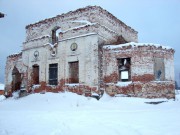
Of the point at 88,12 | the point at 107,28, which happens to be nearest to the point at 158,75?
the point at 107,28

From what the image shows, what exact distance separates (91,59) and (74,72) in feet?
7.16

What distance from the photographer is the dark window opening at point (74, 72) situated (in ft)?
52.1

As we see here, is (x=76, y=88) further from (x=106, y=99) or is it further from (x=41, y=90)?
(x=41, y=90)

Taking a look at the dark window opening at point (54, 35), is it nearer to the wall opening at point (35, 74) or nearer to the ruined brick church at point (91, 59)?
the ruined brick church at point (91, 59)

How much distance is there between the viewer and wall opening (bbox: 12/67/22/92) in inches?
795

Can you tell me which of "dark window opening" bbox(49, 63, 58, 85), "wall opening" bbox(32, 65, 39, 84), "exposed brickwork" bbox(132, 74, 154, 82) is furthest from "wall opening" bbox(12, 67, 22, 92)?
"exposed brickwork" bbox(132, 74, 154, 82)

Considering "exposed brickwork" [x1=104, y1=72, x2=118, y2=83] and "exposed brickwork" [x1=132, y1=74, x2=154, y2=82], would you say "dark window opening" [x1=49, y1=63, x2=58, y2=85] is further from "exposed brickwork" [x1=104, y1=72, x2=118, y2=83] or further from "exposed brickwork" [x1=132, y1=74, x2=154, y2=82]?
"exposed brickwork" [x1=132, y1=74, x2=154, y2=82]

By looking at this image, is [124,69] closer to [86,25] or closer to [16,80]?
[86,25]

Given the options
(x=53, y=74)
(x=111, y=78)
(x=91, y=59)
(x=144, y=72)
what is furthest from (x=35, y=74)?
(x=144, y=72)

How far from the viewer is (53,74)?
55.1 feet

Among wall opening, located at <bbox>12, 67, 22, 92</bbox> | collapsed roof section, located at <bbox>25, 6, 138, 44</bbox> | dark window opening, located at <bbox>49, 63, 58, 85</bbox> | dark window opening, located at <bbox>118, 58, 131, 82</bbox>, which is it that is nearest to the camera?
dark window opening, located at <bbox>118, 58, 131, 82</bbox>

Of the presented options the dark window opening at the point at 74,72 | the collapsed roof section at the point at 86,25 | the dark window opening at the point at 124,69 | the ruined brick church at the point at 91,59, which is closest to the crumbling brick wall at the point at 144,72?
the ruined brick church at the point at 91,59

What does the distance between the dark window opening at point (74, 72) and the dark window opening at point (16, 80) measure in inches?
277

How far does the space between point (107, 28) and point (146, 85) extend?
5.59 m
